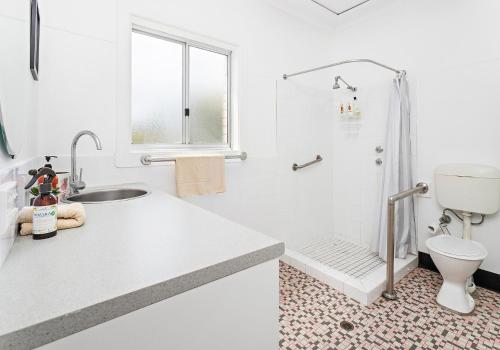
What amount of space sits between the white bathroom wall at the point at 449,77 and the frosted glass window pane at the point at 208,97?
5.32ft

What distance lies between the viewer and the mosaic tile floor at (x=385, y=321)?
1449 mm

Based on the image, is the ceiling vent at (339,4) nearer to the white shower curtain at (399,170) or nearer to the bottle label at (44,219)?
the white shower curtain at (399,170)

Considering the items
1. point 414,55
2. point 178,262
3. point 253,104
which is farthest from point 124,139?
point 414,55

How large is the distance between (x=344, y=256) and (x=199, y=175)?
1.68 metres

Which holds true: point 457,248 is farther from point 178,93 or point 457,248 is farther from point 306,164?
point 178,93

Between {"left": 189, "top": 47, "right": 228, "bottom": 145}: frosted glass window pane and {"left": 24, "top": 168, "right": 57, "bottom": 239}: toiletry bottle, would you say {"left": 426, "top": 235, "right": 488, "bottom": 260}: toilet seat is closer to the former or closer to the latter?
{"left": 189, "top": 47, "right": 228, "bottom": 145}: frosted glass window pane

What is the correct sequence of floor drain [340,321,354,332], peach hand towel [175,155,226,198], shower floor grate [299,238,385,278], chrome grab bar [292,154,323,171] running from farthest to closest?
chrome grab bar [292,154,323,171], shower floor grate [299,238,385,278], peach hand towel [175,155,226,198], floor drain [340,321,354,332]

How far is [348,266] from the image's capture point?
7.53ft

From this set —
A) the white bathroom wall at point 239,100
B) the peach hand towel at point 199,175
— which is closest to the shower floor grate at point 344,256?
the white bathroom wall at point 239,100

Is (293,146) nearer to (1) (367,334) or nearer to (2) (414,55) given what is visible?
(2) (414,55)

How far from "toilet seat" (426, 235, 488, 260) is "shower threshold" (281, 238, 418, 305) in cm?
40

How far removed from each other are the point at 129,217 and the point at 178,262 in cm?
45

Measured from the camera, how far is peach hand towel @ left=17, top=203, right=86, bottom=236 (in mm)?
705

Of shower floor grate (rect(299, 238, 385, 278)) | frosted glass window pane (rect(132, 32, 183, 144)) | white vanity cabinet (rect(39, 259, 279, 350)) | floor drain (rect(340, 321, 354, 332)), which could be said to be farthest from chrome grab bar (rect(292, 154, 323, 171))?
white vanity cabinet (rect(39, 259, 279, 350))
